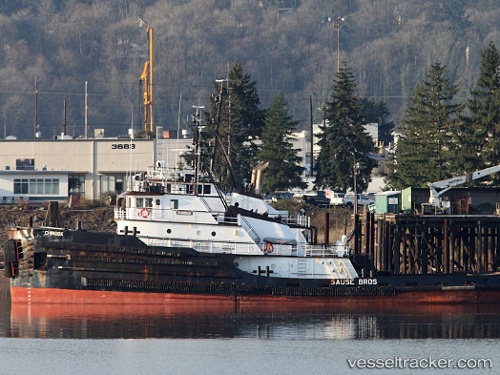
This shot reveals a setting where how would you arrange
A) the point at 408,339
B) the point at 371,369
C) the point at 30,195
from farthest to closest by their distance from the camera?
the point at 30,195
the point at 408,339
the point at 371,369

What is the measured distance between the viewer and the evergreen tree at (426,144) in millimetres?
85438

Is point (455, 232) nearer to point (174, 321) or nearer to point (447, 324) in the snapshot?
point (447, 324)

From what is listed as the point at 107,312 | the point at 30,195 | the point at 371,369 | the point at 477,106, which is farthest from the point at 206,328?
the point at 30,195

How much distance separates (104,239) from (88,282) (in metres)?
2.25

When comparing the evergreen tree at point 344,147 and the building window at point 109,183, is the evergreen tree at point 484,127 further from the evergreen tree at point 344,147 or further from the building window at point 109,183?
the building window at point 109,183

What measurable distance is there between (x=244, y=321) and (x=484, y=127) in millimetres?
32397

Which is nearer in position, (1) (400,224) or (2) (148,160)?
(1) (400,224)

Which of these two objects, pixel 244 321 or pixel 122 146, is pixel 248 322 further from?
pixel 122 146

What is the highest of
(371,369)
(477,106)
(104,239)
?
(477,106)

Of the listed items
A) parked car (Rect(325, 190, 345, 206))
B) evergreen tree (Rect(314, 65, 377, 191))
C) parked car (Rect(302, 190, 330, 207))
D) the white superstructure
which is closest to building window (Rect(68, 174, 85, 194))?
evergreen tree (Rect(314, 65, 377, 191))

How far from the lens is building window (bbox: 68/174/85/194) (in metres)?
99.4

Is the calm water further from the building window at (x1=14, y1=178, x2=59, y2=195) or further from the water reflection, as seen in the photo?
the building window at (x1=14, y1=178, x2=59, y2=195)

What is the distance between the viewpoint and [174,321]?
58.0 metres

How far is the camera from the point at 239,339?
175ft
